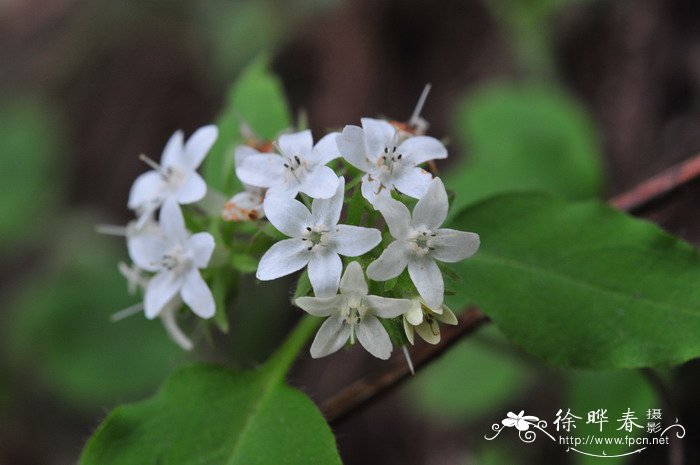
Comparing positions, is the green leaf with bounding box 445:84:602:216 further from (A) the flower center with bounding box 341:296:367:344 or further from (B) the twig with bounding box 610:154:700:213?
(A) the flower center with bounding box 341:296:367:344

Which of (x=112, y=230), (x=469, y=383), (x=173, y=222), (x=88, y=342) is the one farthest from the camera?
(x=88, y=342)

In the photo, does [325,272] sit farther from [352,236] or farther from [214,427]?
[214,427]

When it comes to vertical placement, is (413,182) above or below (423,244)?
above

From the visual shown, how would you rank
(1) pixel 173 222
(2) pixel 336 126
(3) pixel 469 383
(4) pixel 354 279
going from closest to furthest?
(4) pixel 354 279, (1) pixel 173 222, (3) pixel 469 383, (2) pixel 336 126

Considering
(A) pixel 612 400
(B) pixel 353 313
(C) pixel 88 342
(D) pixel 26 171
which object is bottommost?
(C) pixel 88 342

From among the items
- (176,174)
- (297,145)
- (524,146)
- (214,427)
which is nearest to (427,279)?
(297,145)

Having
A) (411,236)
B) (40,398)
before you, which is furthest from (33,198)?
(411,236)

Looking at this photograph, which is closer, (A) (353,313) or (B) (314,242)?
(A) (353,313)
